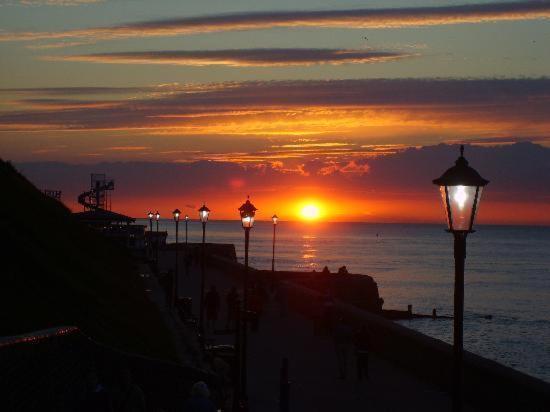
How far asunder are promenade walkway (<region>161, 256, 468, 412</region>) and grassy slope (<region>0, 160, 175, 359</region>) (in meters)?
2.45

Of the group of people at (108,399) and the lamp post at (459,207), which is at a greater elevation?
the lamp post at (459,207)

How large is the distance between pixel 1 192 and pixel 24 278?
26.3 ft

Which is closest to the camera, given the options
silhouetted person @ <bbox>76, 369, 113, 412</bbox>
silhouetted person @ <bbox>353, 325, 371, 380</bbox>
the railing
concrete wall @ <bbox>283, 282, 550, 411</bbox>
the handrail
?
the handrail

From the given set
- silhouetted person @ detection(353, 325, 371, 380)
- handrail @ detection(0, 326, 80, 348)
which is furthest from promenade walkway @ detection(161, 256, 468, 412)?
handrail @ detection(0, 326, 80, 348)

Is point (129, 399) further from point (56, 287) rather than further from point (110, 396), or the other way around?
point (56, 287)

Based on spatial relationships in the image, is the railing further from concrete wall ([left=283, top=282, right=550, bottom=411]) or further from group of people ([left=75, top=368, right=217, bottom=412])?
concrete wall ([left=283, top=282, right=550, bottom=411])

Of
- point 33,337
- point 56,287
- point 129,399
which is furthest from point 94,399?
point 56,287

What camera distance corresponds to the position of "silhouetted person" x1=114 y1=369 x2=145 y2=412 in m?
12.4

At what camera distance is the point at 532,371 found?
5941 centimetres

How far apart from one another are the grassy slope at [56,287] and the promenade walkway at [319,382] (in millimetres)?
2454

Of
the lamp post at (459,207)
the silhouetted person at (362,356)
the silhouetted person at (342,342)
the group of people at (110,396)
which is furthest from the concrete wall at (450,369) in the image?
the group of people at (110,396)

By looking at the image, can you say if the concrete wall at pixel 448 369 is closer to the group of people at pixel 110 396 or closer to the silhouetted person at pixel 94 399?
the group of people at pixel 110 396

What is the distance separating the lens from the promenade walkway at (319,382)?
20016 mm

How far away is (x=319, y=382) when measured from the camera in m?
22.5
